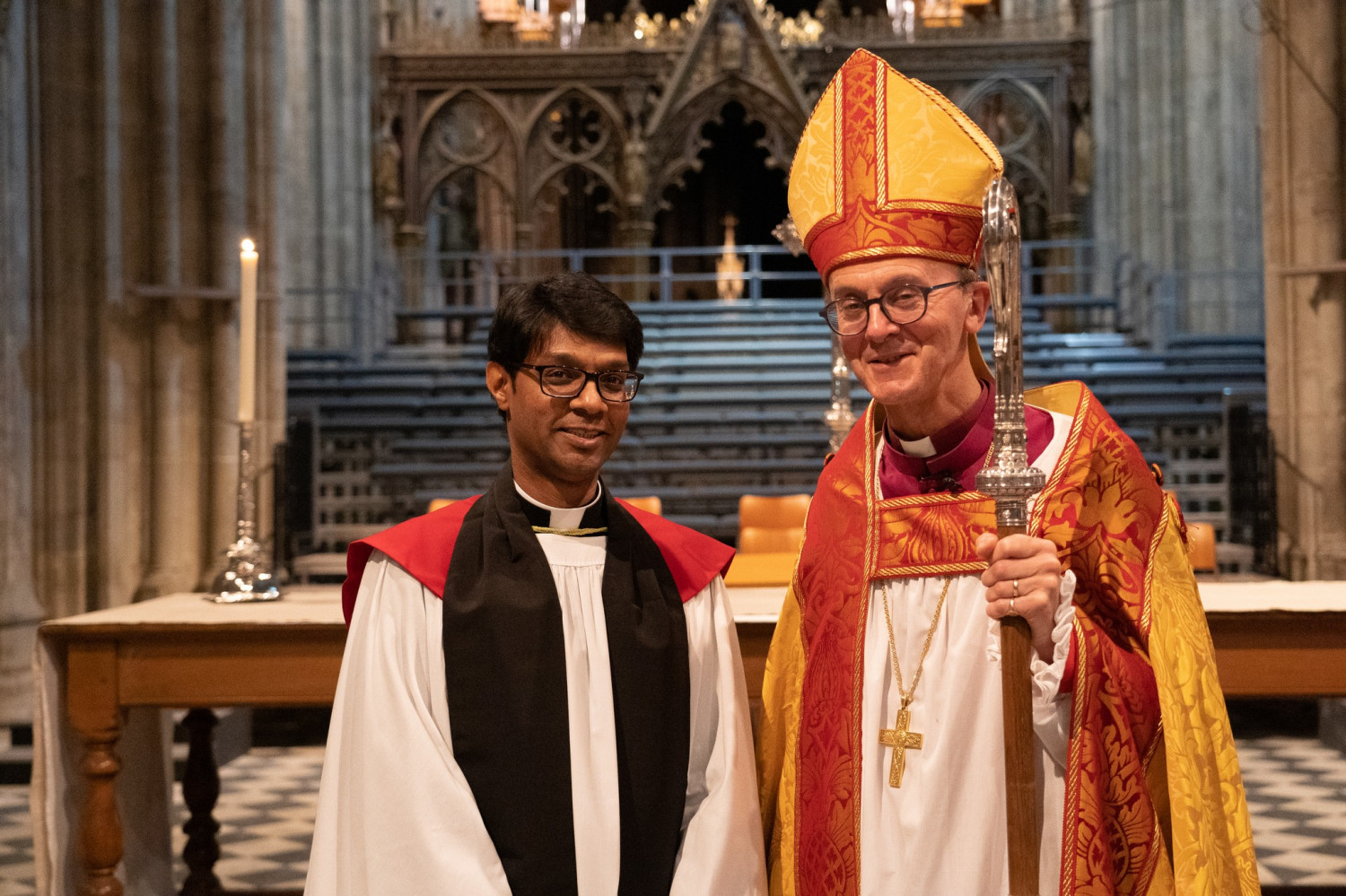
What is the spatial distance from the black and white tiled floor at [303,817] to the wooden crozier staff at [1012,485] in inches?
108

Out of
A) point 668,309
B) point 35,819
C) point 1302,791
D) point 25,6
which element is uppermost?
point 25,6

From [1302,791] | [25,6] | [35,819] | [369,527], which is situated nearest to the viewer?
[35,819]

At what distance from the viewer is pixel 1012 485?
1.50 meters

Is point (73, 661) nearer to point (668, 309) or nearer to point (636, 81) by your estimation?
point (668, 309)

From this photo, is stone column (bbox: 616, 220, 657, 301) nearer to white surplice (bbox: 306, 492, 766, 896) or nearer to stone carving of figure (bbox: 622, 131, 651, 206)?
stone carving of figure (bbox: 622, 131, 651, 206)

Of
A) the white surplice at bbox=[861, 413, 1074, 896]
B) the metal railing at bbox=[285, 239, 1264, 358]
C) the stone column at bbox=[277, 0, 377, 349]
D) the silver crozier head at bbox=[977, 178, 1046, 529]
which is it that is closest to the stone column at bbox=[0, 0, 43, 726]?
the white surplice at bbox=[861, 413, 1074, 896]

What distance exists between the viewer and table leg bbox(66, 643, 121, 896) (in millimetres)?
2781

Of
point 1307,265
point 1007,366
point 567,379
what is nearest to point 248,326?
point 567,379

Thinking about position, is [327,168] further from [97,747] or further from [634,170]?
[97,747]

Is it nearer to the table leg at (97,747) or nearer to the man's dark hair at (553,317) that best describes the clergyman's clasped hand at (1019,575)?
the man's dark hair at (553,317)

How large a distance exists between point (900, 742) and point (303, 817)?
3.73m

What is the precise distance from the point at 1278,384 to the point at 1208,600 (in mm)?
5085

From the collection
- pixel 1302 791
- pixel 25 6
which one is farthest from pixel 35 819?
pixel 25 6

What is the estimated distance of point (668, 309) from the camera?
14266 mm
